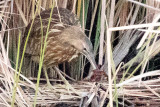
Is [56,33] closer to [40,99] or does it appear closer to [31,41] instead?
[31,41]

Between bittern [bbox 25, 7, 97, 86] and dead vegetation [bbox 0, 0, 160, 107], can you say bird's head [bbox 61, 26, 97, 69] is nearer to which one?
bittern [bbox 25, 7, 97, 86]

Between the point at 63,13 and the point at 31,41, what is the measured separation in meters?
→ 0.35

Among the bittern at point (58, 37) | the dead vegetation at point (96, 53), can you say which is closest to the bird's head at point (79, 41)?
the bittern at point (58, 37)

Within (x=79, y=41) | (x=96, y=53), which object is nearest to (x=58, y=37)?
(x=79, y=41)

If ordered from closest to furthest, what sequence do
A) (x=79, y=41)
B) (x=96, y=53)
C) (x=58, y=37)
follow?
(x=79, y=41) → (x=58, y=37) → (x=96, y=53)

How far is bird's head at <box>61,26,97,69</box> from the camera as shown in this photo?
6.99 feet

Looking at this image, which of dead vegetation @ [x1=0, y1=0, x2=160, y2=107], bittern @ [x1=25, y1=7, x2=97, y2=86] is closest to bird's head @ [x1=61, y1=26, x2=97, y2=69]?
bittern @ [x1=25, y1=7, x2=97, y2=86]

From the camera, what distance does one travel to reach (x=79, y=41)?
7.39ft

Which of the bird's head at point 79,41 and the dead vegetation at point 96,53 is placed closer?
the dead vegetation at point 96,53

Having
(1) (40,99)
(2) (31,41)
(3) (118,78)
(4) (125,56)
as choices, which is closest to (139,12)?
(4) (125,56)

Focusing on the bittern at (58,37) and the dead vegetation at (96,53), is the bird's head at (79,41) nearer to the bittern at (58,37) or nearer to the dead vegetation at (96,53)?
the bittern at (58,37)

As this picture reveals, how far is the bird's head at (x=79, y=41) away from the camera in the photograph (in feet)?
6.99

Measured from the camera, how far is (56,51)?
2.43m

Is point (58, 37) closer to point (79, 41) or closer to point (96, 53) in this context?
point (79, 41)
